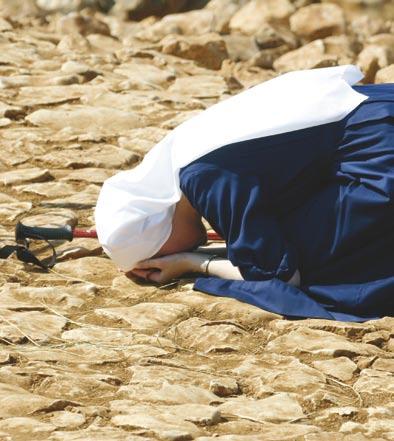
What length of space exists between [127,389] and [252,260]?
0.98 metres

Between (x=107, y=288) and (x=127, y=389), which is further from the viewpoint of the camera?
(x=107, y=288)

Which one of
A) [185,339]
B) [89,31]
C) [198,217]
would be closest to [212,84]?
[89,31]

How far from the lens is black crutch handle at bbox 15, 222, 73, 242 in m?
5.22

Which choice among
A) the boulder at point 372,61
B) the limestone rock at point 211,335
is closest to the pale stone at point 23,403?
the limestone rock at point 211,335

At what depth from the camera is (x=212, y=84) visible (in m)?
8.20

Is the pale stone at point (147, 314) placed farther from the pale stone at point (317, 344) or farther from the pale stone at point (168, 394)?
the pale stone at point (168, 394)

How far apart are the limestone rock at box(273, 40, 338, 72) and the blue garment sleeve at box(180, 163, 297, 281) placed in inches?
156

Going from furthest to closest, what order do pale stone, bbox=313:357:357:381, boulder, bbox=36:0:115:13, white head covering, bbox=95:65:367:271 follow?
1. boulder, bbox=36:0:115:13
2. white head covering, bbox=95:65:367:271
3. pale stone, bbox=313:357:357:381

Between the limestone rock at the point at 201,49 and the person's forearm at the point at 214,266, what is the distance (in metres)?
3.91

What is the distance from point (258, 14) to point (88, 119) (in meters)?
2.77

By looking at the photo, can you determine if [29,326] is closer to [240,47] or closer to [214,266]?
[214,266]

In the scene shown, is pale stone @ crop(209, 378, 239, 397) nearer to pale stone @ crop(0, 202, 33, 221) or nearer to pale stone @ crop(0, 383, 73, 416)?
pale stone @ crop(0, 383, 73, 416)

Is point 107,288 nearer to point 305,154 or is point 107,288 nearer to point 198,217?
point 198,217

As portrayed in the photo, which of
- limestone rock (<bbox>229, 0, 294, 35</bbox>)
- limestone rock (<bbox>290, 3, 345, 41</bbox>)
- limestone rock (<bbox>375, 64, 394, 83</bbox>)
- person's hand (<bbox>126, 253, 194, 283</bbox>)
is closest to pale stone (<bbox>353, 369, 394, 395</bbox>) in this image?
person's hand (<bbox>126, 253, 194, 283</bbox>)
